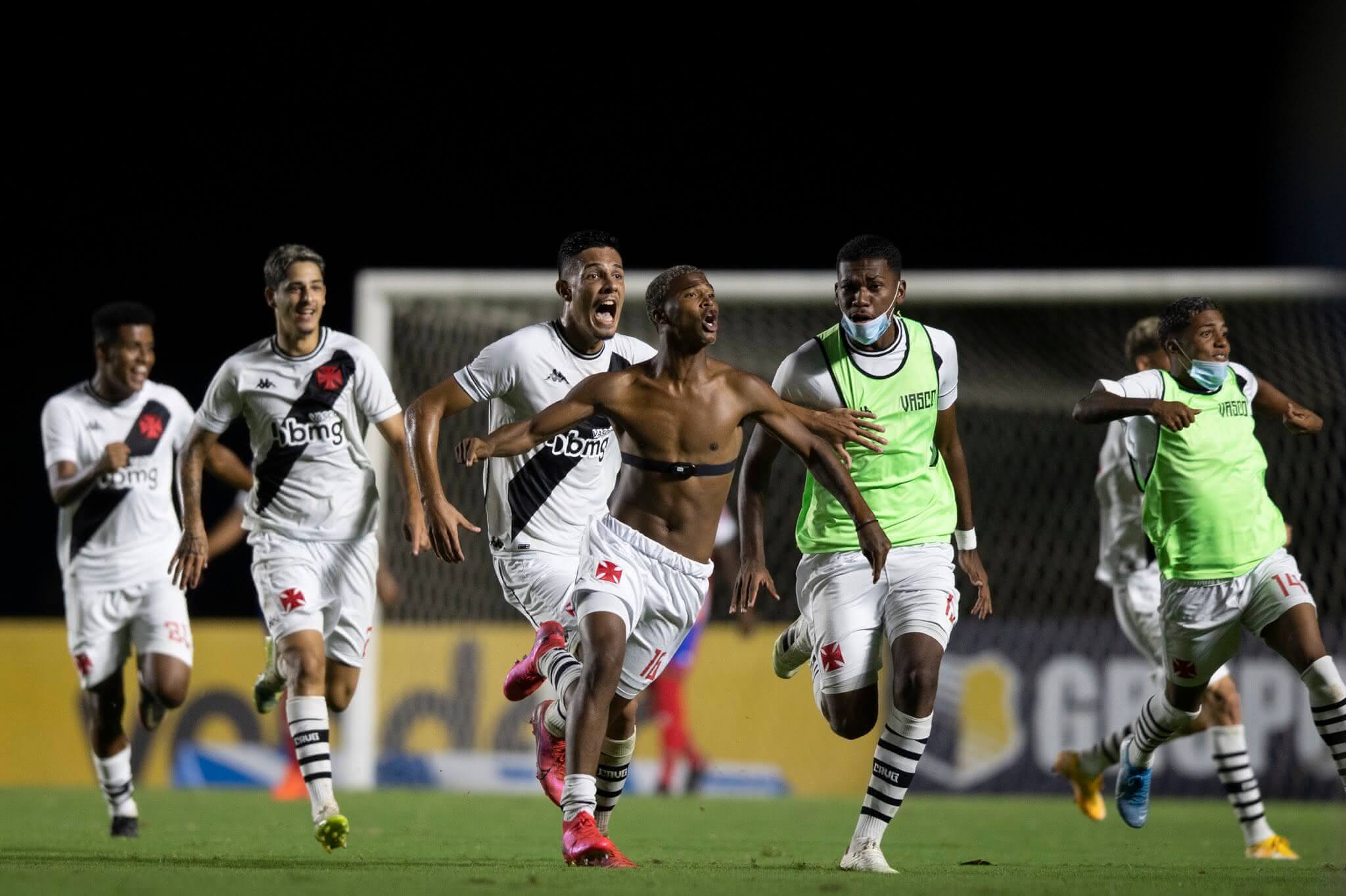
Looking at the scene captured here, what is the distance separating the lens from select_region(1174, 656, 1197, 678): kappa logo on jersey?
25.9 feet

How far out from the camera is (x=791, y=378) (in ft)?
24.0

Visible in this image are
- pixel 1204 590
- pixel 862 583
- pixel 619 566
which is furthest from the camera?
pixel 1204 590

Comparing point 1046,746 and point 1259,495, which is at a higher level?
point 1259,495

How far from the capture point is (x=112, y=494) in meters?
9.59

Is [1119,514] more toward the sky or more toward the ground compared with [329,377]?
more toward the ground

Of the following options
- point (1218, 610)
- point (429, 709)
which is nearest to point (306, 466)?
point (1218, 610)

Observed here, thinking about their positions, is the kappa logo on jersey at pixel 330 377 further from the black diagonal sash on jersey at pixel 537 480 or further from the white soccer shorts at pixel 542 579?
the white soccer shorts at pixel 542 579

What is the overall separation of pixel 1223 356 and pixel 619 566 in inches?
119

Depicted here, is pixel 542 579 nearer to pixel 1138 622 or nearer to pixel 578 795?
pixel 578 795

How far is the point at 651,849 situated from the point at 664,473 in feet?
7.78

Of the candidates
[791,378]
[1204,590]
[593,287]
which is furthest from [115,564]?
[1204,590]

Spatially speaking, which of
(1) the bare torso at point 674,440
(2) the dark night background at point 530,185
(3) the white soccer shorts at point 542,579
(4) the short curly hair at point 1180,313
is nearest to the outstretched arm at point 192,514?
(3) the white soccer shorts at point 542,579

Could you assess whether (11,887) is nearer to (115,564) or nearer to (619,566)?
(619,566)

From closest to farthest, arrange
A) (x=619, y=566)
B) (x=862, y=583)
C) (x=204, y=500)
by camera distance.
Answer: (x=619, y=566) < (x=862, y=583) < (x=204, y=500)
